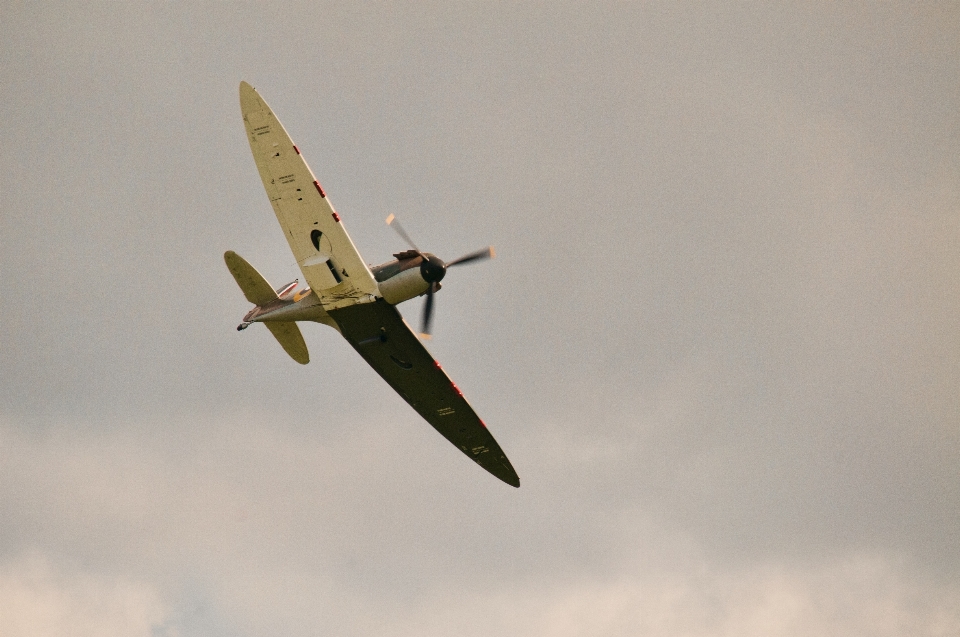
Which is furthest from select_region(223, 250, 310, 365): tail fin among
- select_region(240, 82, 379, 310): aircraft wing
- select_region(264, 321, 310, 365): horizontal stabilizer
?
select_region(240, 82, 379, 310): aircraft wing

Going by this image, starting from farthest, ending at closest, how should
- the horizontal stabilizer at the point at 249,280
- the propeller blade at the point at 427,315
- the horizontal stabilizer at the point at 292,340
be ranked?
the horizontal stabilizer at the point at 292,340 < the horizontal stabilizer at the point at 249,280 < the propeller blade at the point at 427,315

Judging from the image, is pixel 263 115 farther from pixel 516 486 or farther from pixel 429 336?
pixel 516 486

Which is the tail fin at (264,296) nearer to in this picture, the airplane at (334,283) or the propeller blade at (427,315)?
the airplane at (334,283)

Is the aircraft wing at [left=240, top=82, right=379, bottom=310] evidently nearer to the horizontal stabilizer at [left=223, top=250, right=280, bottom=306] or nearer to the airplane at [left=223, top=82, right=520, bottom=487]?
the airplane at [left=223, top=82, right=520, bottom=487]

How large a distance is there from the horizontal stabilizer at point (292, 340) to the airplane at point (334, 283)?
41mm

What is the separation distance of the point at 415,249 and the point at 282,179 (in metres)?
5.44

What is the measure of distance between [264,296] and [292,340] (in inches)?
90.1

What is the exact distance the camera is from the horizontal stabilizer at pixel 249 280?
145 ft

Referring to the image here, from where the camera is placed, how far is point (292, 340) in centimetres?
4578

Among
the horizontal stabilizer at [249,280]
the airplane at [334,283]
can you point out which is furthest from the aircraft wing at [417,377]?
the horizontal stabilizer at [249,280]

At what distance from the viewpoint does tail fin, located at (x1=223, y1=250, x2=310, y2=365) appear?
145ft

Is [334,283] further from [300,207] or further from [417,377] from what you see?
[417,377]

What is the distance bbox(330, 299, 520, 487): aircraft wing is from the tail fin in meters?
3.38

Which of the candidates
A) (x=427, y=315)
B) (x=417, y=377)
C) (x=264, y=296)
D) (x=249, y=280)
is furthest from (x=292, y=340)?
(x=427, y=315)
